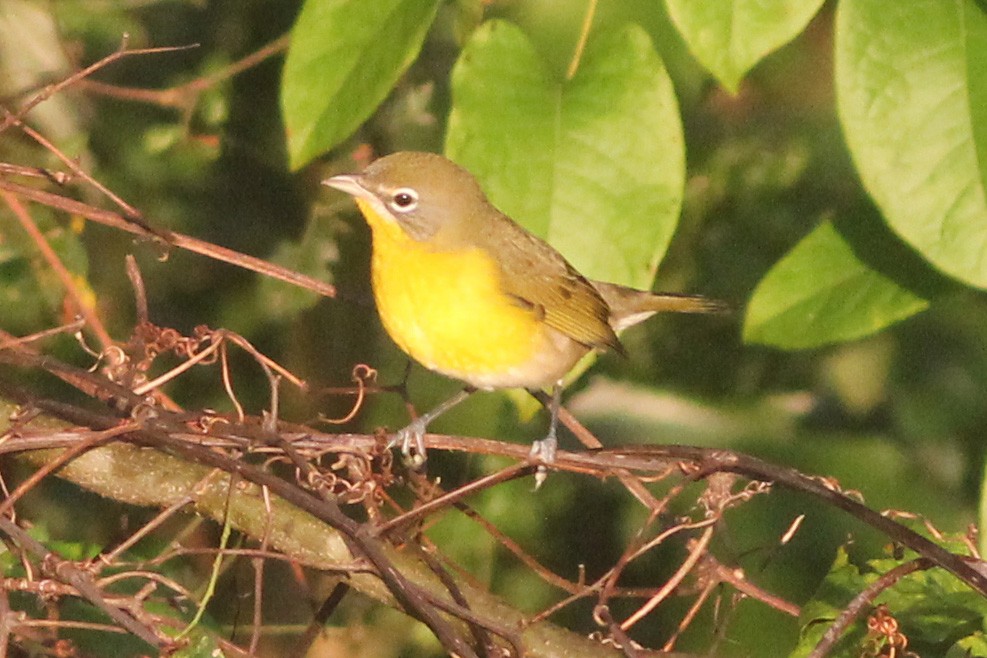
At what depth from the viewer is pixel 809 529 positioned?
384 cm

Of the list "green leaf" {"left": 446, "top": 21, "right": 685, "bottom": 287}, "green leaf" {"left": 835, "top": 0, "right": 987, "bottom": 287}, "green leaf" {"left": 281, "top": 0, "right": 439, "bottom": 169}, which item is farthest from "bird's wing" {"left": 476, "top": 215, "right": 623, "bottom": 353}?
"green leaf" {"left": 835, "top": 0, "right": 987, "bottom": 287}

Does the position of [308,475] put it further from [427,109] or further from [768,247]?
[768,247]

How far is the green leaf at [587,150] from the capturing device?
1917mm

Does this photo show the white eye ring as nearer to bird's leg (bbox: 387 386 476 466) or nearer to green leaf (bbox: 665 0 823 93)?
bird's leg (bbox: 387 386 476 466)

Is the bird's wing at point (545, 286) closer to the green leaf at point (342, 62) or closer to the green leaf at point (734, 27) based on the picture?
the green leaf at point (342, 62)

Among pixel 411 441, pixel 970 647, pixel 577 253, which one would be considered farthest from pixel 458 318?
pixel 970 647

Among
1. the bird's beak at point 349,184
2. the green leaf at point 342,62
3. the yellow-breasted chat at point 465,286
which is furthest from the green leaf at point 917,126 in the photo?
the bird's beak at point 349,184

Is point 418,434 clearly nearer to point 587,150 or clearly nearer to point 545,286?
point 587,150

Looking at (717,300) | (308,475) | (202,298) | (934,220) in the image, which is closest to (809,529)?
(717,300)

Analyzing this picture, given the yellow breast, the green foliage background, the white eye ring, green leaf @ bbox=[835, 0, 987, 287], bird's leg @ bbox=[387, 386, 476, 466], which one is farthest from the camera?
the white eye ring

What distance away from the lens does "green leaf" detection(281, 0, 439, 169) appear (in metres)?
1.91

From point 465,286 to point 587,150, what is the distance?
0.87m

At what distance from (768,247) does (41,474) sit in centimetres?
253

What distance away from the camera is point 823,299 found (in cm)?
220
